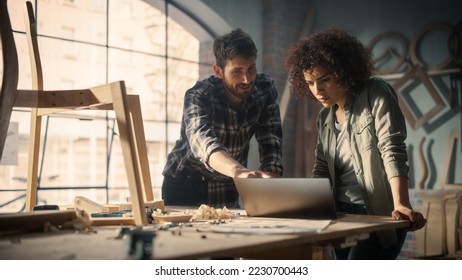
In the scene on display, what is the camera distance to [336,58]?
76.4 inches

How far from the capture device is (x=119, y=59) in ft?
16.1

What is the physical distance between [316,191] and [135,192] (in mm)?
466

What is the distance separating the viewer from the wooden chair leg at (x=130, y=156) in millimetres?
1423

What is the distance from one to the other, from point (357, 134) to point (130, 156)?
Result: 767mm

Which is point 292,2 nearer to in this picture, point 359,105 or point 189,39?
point 189,39

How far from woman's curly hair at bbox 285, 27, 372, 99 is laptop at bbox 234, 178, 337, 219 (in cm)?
53

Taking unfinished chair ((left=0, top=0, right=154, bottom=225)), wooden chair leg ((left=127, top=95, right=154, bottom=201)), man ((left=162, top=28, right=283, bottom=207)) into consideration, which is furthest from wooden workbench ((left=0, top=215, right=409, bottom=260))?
man ((left=162, top=28, right=283, bottom=207))

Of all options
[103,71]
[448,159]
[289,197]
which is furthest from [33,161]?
[448,159]

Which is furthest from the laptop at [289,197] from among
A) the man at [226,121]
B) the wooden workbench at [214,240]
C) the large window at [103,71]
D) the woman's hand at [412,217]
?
the large window at [103,71]

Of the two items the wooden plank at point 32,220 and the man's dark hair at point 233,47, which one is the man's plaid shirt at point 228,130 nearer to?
the man's dark hair at point 233,47

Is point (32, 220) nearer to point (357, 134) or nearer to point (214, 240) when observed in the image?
point (214, 240)

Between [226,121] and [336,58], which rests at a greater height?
[336,58]
